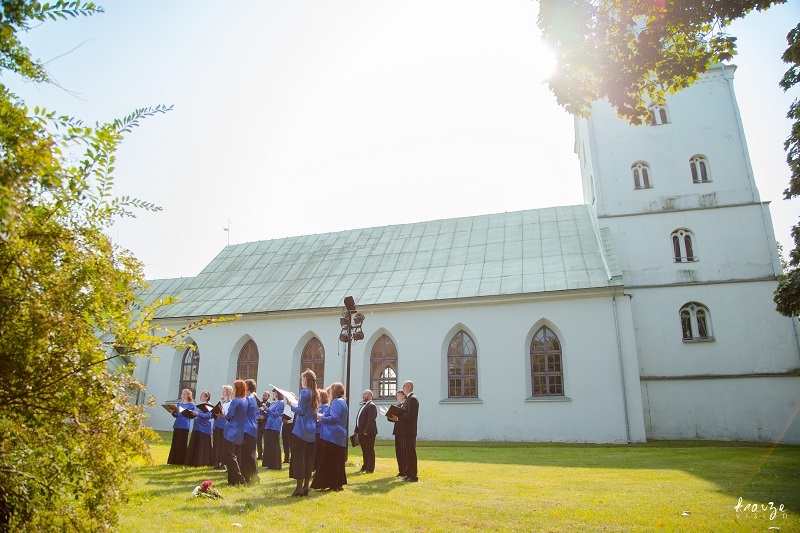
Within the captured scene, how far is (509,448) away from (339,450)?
8748 millimetres

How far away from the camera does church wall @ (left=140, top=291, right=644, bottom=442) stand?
18188 mm

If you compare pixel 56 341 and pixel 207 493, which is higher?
pixel 56 341

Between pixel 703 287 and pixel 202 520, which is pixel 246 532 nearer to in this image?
pixel 202 520

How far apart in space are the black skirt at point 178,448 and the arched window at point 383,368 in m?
9.90

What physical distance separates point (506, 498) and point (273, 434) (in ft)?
19.8

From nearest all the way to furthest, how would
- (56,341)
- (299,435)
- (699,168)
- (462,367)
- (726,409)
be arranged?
(56,341) < (299,435) < (726,409) < (462,367) < (699,168)

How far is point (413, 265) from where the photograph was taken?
79.4ft

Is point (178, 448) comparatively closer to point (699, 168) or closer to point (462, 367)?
point (462, 367)

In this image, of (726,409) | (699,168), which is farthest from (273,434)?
(699,168)

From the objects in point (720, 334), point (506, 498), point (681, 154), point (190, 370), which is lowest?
point (506, 498)

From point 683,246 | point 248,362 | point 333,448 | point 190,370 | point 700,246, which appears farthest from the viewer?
point 190,370

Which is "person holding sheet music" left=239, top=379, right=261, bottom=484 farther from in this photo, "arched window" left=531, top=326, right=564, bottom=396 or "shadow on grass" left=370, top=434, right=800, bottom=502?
"arched window" left=531, top=326, right=564, bottom=396

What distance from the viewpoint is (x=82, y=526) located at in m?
3.60

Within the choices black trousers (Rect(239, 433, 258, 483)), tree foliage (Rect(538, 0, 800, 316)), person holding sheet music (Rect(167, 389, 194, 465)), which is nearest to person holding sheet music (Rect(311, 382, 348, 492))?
black trousers (Rect(239, 433, 258, 483))
